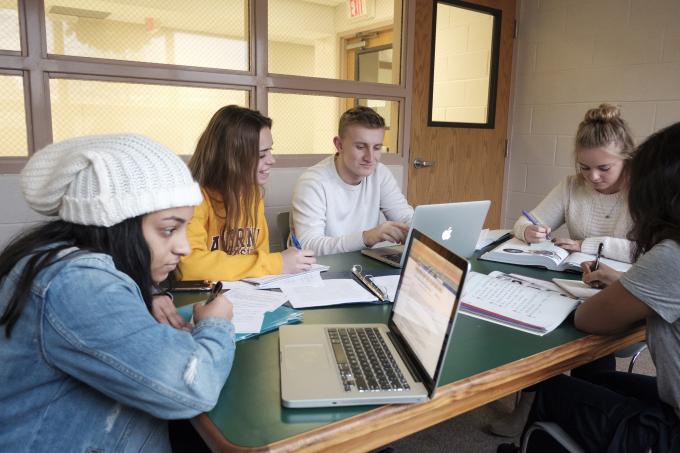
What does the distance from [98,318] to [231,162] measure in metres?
1.13

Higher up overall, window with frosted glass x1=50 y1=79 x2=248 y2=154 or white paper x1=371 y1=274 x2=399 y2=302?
window with frosted glass x1=50 y1=79 x2=248 y2=154

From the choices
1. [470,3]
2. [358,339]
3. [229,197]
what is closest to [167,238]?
[358,339]

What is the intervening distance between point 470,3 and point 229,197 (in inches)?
104

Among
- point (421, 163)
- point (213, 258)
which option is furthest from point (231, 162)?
point (421, 163)

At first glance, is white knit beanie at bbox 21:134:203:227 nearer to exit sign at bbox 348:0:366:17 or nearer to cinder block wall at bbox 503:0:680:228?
exit sign at bbox 348:0:366:17

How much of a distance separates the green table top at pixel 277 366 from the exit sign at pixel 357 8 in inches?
99.9

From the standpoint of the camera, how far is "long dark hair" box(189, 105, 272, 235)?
5.90ft

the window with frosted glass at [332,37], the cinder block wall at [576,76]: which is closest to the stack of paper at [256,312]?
the window with frosted glass at [332,37]

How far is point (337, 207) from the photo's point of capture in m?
2.25

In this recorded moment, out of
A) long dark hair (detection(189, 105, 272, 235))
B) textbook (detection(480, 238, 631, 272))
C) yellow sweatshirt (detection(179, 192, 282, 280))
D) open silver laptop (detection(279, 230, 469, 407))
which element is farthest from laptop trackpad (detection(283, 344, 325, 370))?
textbook (detection(480, 238, 631, 272))

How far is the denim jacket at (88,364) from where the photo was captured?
2.44ft

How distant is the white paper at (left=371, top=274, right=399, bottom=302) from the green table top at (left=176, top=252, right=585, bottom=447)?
0.24 feet

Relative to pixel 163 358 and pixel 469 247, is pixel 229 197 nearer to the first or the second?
pixel 469 247

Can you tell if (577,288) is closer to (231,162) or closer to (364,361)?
(364,361)
